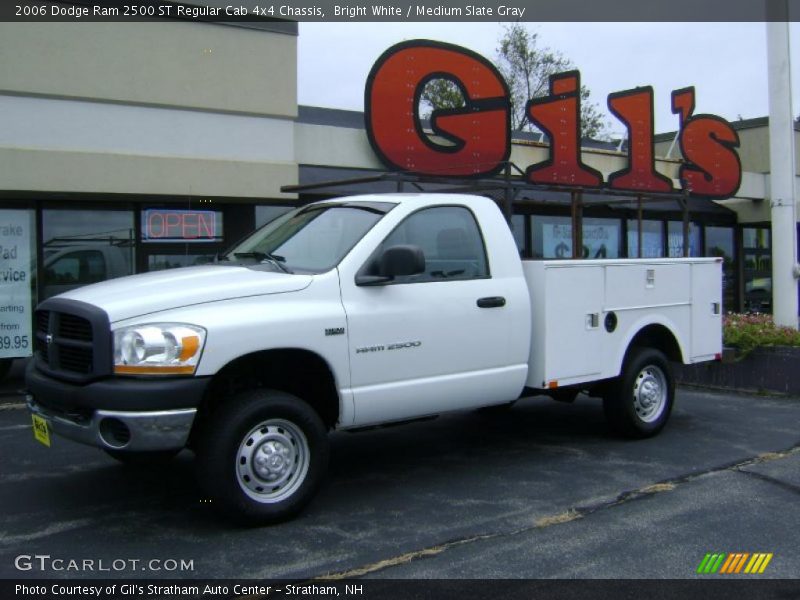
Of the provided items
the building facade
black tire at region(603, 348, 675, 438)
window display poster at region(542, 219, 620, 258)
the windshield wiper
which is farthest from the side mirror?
window display poster at region(542, 219, 620, 258)

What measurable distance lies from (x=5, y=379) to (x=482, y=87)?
27.4ft

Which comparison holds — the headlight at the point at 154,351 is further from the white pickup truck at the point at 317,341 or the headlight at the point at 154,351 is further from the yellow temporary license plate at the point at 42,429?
the yellow temporary license plate at the point at 42,429

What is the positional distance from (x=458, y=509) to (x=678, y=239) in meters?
14.5

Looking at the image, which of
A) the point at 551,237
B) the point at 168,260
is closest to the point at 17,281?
the point at 168,260

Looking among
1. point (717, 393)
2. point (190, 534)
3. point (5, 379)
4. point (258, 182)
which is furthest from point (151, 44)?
point (717, 393)

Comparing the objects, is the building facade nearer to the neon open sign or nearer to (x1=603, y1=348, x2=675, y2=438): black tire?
the neon open sign

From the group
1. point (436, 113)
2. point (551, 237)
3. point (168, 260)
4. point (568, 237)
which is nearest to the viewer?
point (168, 260)

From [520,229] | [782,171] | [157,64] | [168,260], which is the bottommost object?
[168,260]

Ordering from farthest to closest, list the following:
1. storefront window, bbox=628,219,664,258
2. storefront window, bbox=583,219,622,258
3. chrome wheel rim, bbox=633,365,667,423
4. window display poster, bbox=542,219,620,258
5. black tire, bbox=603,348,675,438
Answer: storefront window, bbox=628,219,664,258
storefront window, bbox=583,219,622,258
window display poster, bbox=542,219,620,258
chrome wheel rim, bbox=633,365,667,423
black tire, bbox=603,348,675,438

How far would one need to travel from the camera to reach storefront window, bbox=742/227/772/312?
19.9 m

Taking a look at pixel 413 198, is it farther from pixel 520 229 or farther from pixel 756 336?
pixel 520 229

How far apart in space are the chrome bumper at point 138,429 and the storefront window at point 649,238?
14.0m

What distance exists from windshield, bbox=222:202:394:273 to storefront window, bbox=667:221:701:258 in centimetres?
1300

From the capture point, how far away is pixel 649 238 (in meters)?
17.6
